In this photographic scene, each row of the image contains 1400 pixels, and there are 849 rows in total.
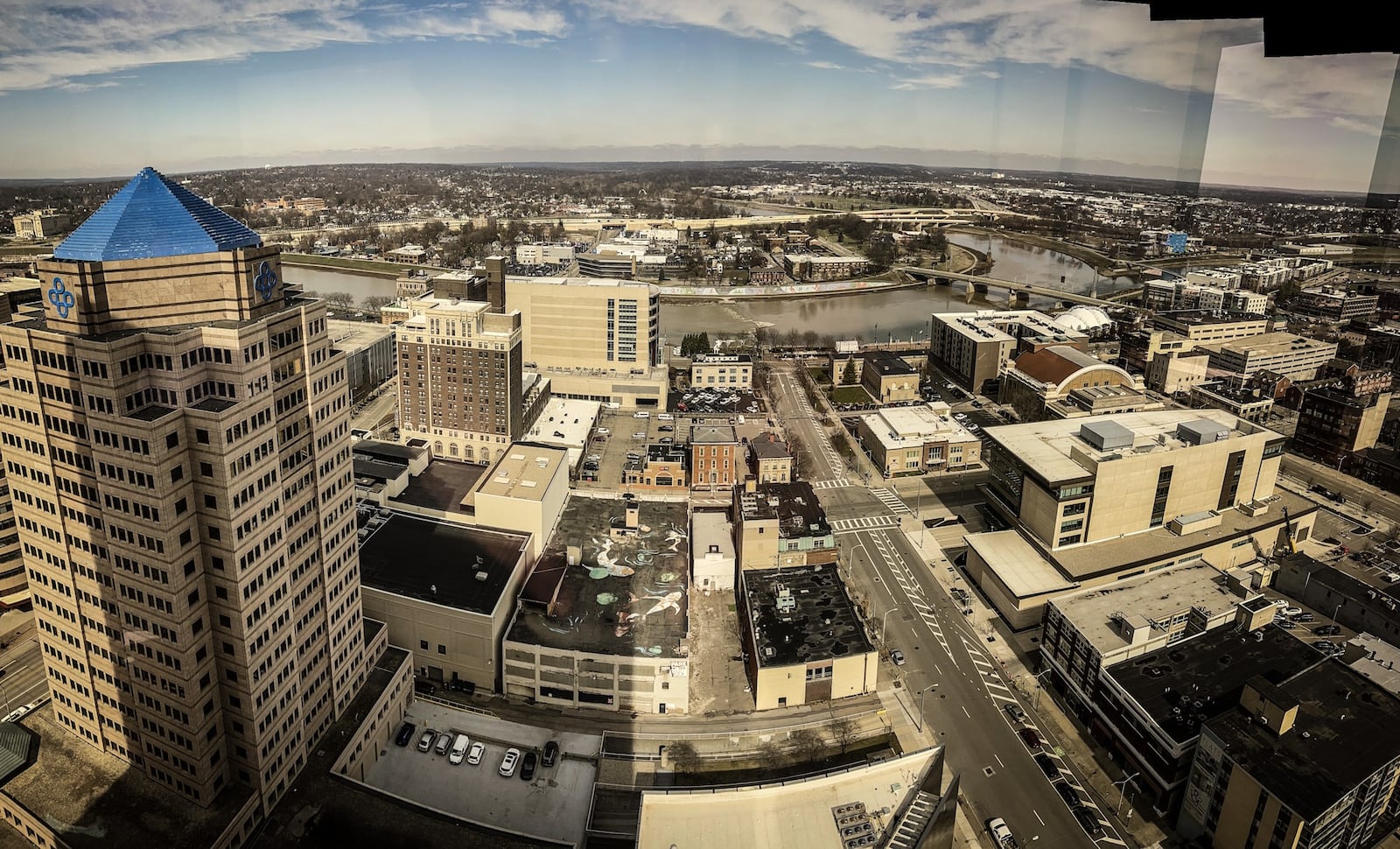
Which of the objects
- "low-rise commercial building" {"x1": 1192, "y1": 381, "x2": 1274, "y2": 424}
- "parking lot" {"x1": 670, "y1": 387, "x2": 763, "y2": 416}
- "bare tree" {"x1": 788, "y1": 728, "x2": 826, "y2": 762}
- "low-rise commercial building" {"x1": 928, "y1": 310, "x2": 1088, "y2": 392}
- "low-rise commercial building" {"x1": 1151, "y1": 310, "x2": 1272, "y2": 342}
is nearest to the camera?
"bare tree" {"x1": 788, "y1": 728, "x2": 826, "y2": 762}

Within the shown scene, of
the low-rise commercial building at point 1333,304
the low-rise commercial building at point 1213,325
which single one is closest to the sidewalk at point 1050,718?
the low-rise commercial building at point 1213,325

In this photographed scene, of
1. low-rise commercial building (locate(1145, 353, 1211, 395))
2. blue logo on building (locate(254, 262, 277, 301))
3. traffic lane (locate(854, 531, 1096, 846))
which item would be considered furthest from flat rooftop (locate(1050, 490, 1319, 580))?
→ blue logo on building (locate(254, 262, 277, 301))

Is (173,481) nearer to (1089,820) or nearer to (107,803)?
(107,803)

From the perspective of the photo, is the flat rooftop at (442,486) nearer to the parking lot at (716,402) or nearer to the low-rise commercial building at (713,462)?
the low-rise commercial building at (713,462)

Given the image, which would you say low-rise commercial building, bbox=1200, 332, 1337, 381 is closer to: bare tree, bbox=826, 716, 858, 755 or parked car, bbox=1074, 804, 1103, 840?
parked car, bbox=1074, 804, 1103, 840

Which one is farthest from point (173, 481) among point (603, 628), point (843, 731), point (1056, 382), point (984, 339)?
point (984, 339)

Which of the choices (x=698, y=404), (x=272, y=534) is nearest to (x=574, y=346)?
(x=698, y=404)
